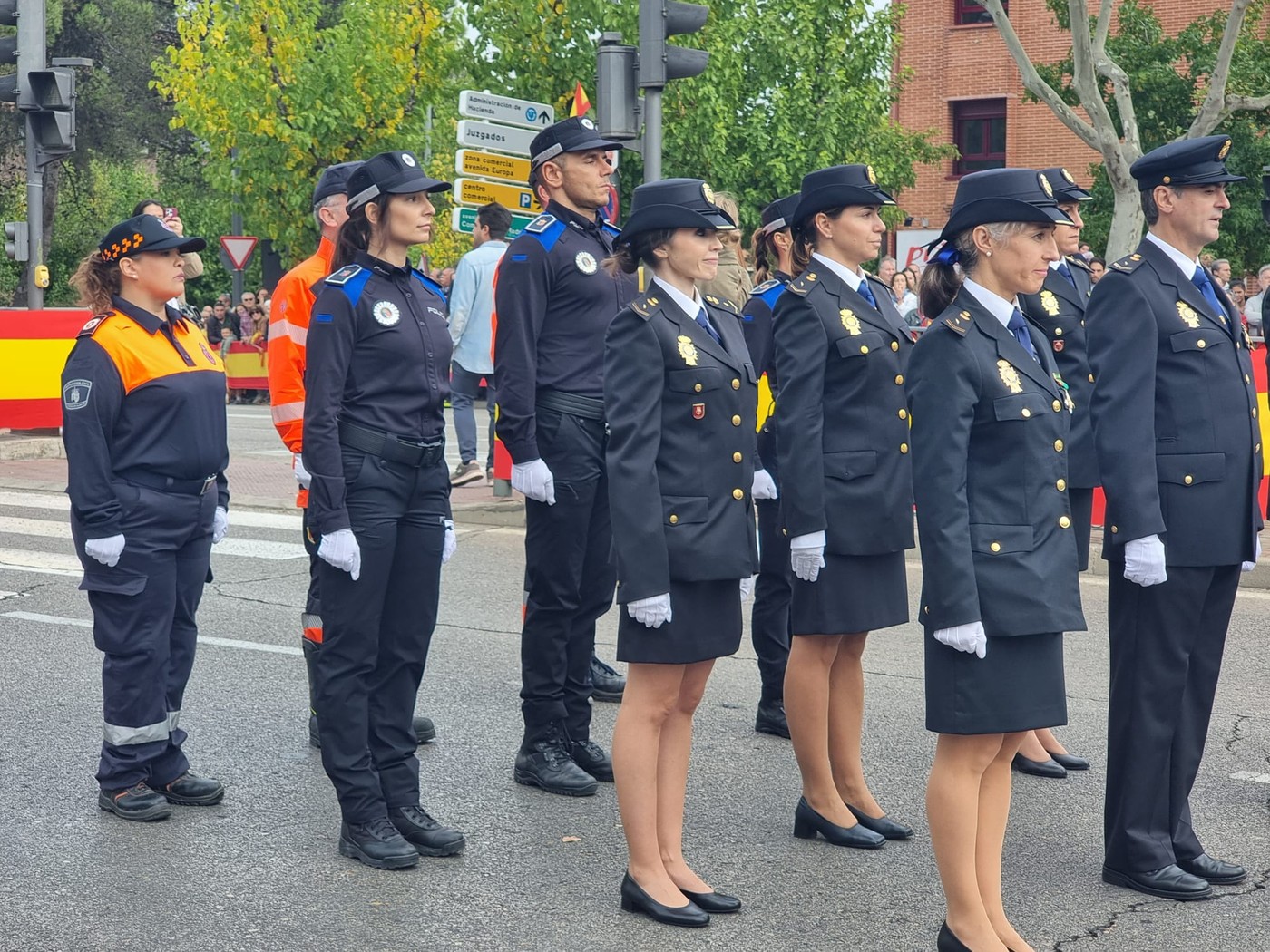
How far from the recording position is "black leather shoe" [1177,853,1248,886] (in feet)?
16.1

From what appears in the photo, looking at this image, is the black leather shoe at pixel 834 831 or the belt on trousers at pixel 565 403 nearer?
the black leather shoe at pixel 834 831

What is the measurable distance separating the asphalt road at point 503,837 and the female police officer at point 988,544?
45 cm

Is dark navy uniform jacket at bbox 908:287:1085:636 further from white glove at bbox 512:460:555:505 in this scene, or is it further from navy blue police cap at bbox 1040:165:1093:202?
white glove at bbox 512:460:555:505

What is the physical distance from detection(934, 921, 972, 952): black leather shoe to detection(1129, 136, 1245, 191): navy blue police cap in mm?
2123

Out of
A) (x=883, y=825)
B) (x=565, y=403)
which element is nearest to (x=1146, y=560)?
(x=883, y=825)

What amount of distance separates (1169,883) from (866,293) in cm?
202

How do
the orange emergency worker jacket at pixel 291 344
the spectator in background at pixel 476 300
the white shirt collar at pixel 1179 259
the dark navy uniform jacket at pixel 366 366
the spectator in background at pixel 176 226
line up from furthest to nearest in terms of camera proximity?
1. the spectator in background at pixel 476 300
2. the orange emergency worker jacket at pixel 291 344
3. the spectator in background at pixel 176 226
4. the dark navy uniform jacket at pixel 366 366
5. the white shirt collar at pixel 1179 259

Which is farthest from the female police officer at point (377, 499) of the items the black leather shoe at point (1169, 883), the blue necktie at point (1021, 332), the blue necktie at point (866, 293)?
the black leather shoe at point (1169, 883)

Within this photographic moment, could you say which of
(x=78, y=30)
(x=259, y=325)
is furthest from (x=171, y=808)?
(x=78, y=30)

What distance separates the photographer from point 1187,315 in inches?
189

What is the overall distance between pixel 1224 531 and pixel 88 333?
3589mm

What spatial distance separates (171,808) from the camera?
5.60m

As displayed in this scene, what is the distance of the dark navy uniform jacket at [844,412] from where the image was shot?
16.9 ft

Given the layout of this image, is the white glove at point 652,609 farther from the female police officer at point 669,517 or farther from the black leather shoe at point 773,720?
the black leather shoe at point 773,720
